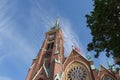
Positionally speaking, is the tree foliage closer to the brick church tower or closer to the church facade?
the church facade

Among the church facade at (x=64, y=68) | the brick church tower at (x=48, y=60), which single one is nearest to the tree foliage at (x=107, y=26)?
the church facade at (x=64, y=68)

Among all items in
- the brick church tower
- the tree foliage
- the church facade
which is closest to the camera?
the tree foliage

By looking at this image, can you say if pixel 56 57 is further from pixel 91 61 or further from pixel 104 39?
pixel 104 39

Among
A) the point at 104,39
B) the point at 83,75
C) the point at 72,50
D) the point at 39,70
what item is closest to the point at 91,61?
the point at 83,75

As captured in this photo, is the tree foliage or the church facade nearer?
the tree foliage

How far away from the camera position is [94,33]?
13.0 metres

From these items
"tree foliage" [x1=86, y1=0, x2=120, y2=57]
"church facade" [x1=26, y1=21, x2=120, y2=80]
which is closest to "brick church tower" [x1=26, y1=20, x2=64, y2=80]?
"church facade" [x1=26, y1=21, x2=120, y2=80]

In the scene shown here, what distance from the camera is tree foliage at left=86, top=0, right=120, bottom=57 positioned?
1162cm

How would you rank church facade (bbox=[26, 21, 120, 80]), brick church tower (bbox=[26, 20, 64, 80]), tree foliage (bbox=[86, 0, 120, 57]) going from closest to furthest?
1. tree foliage (bbox=[86, 0, 120, 57])
2. church facade (bbox=[26, 21, 120, 80])
3. brick church tower (bbox=[26, 20, 64, 80])

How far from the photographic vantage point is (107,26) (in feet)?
39.2

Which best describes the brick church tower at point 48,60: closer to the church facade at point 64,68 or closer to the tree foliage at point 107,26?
the church facade at point 64,68

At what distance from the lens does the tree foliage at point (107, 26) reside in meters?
11.6

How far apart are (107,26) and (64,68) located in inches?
966

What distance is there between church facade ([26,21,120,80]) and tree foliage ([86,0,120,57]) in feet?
65.4
